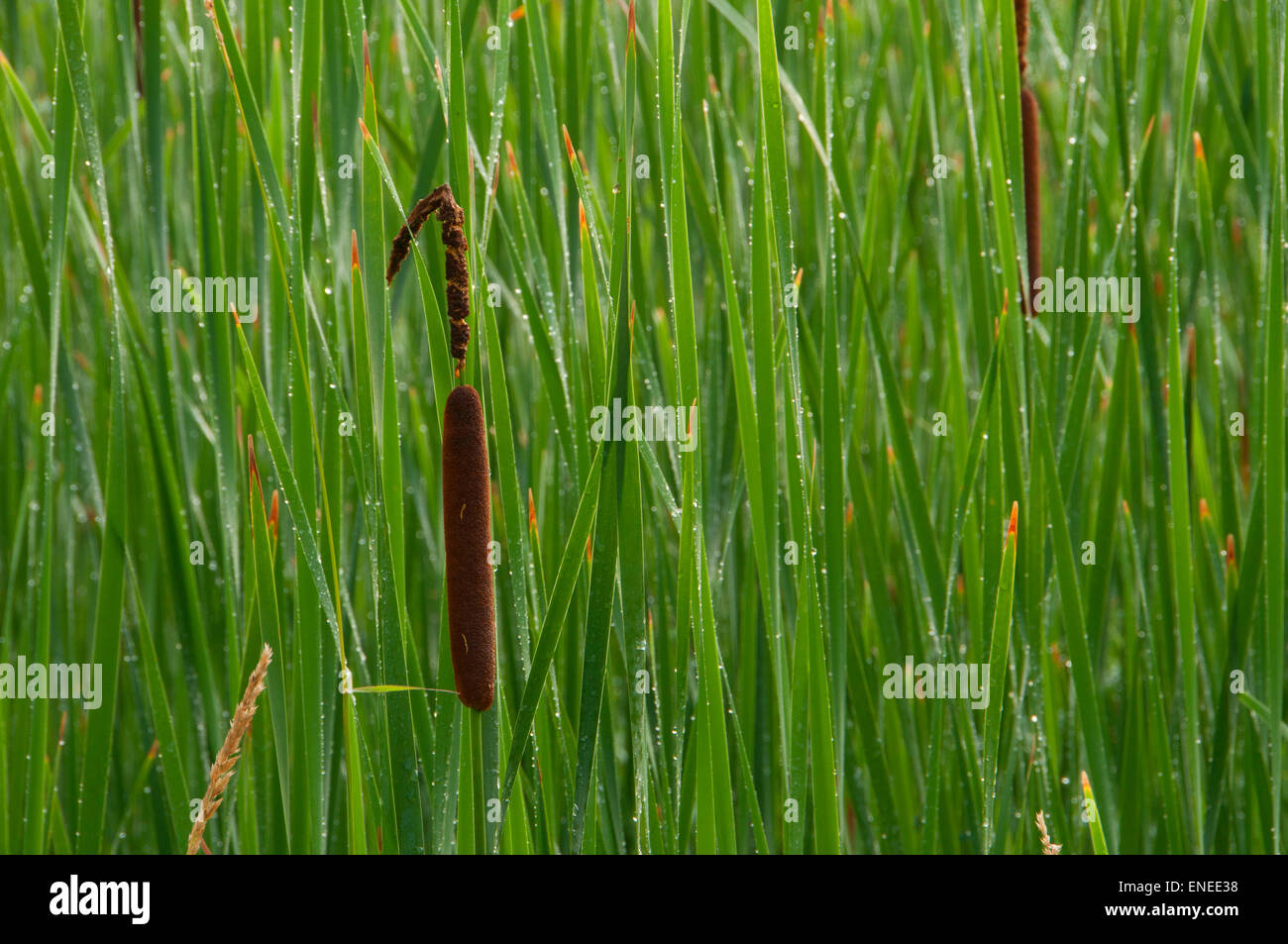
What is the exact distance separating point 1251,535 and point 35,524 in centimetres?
142

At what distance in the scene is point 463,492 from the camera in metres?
0.66

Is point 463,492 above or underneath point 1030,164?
underneath

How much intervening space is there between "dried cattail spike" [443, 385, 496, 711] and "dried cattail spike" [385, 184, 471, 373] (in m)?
0.05

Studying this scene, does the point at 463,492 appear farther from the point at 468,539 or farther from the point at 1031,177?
the point at 1031,177

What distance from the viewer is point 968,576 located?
1.02m

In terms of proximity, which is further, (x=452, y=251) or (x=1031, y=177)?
(x=1031, y=177)

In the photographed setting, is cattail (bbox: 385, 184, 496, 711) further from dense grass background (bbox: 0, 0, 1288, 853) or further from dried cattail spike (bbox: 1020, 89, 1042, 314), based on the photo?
dried cattail spike (bbox: 1020, 89, 1042, 314)

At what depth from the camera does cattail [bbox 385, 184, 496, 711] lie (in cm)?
66

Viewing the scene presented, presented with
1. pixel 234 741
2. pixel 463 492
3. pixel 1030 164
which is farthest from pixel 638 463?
pixel 1030 164

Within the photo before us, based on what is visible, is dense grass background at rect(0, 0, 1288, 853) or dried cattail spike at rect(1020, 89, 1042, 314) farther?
dried cattail spike at rect(1020, 89, 1042, 314)

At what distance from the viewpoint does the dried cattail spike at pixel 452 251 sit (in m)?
0.66

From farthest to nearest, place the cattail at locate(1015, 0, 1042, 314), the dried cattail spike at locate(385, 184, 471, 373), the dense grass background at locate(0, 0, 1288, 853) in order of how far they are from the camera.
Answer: the cattail at locate(1015, 0, 1042, 314) < the dense grass background at locate(0, 0, 1288, 853) < the dried cattail spike at locate(385, 184, 471, 373)

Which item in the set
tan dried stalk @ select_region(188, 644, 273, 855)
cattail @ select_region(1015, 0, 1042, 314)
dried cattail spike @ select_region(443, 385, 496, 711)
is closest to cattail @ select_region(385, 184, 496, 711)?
dried cattail spike @ select_region(443, 385, 496, 711)

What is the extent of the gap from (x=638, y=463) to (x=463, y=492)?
146 mm
